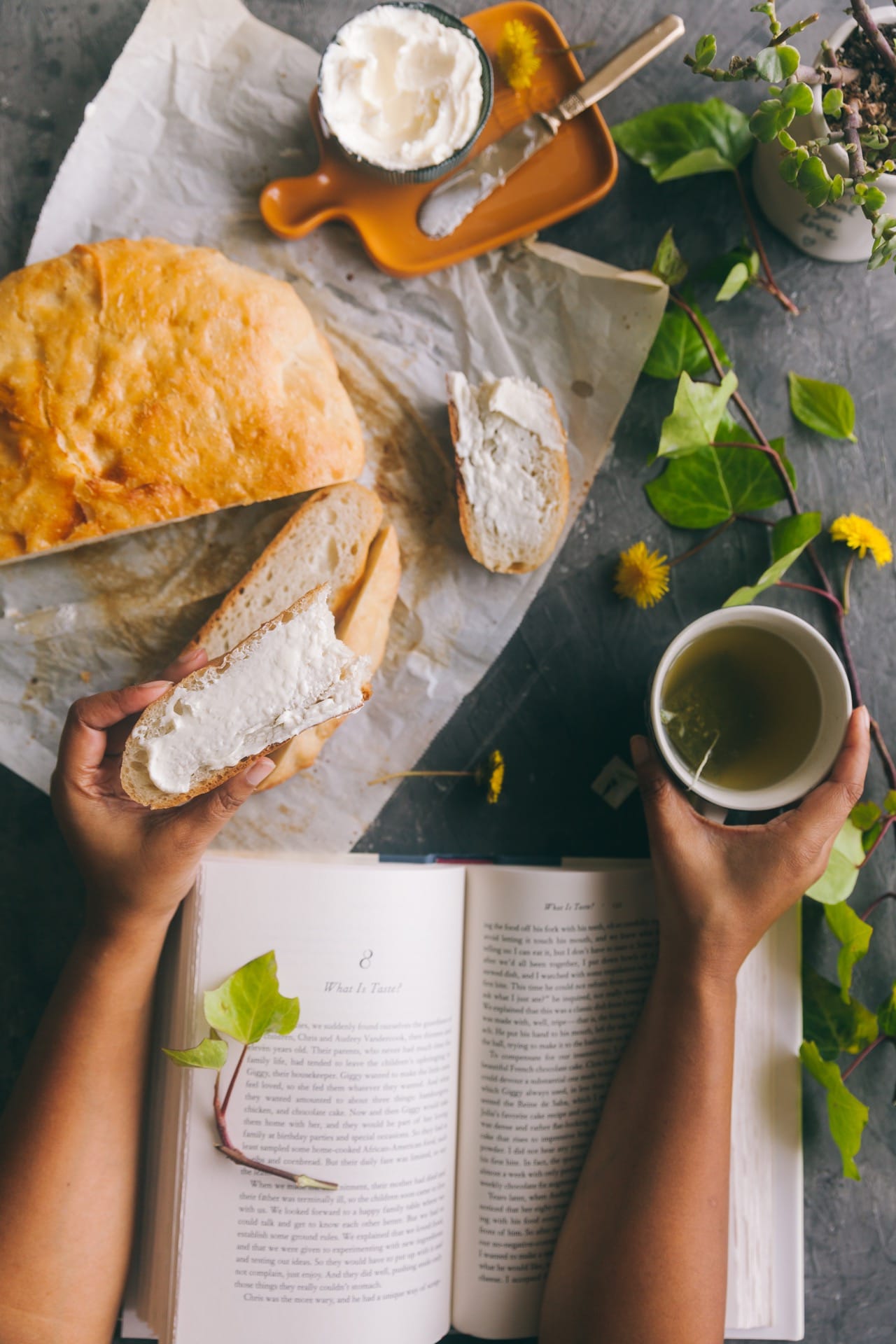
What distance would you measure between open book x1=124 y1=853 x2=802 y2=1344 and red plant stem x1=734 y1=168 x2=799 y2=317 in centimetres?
106

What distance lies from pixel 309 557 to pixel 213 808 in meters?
0.51

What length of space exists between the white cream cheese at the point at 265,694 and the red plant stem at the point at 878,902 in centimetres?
110

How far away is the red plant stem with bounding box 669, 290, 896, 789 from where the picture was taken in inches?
64.2

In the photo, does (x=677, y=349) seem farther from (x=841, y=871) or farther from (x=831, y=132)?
(x=841, y=871)

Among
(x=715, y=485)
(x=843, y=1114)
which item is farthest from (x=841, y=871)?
(x=715, y=485)

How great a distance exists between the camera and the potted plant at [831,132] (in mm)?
1142

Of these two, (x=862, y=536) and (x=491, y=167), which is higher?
(x=491, y=167)

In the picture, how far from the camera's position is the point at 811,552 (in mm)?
1708

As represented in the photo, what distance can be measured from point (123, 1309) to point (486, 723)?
1.14 meters

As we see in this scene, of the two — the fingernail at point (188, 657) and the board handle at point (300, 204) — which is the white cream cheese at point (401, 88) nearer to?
the board handle at point (300, 204)

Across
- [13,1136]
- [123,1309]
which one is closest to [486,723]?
[13,1136]

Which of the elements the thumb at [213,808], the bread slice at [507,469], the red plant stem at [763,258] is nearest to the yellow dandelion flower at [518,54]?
the red plant stem at [763,258]

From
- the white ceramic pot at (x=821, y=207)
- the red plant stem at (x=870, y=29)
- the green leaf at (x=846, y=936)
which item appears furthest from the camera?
the green leaf at (x=846, y=936)

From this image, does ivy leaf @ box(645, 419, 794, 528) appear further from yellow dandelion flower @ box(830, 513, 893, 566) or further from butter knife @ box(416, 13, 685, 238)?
butter knife @ box(416, 13, 685, 238)
